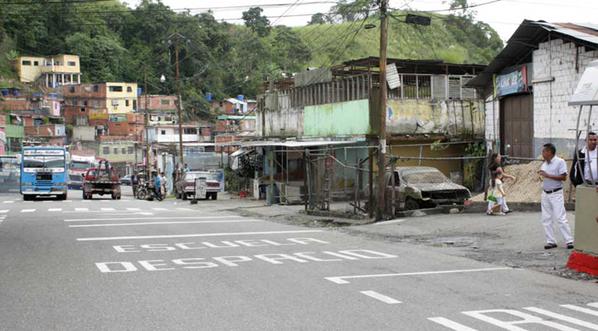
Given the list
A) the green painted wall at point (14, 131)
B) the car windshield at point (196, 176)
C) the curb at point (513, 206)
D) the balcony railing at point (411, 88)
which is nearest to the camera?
the curb at point (513, 206)

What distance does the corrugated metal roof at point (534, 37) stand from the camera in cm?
2108

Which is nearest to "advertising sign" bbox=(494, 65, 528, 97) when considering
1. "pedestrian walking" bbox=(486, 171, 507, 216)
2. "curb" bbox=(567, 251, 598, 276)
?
"pedestrian walking" bbox=(486, 171, 507, 216)

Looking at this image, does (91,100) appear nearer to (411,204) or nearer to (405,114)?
(405,114)

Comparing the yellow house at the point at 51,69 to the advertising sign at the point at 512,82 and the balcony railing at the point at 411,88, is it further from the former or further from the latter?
the advertising sign at the point at 512,82

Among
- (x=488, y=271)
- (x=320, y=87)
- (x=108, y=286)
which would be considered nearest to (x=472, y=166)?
(x=320, y=87)

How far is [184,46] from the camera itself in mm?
94062

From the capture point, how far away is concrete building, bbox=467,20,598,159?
2183 cm

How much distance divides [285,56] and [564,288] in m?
76.5

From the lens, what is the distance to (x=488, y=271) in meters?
10.7

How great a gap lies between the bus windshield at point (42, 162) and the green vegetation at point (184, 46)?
43.6 metres

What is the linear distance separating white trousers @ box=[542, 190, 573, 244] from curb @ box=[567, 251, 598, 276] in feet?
5.05

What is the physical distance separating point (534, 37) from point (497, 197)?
7.55 meters

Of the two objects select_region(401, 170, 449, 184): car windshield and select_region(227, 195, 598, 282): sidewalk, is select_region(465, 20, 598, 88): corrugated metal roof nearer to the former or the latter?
select_region(401, 170, 449, 184): car windshield

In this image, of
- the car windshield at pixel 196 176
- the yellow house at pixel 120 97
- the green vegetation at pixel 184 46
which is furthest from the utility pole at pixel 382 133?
the yellow house at pixel 120 97
